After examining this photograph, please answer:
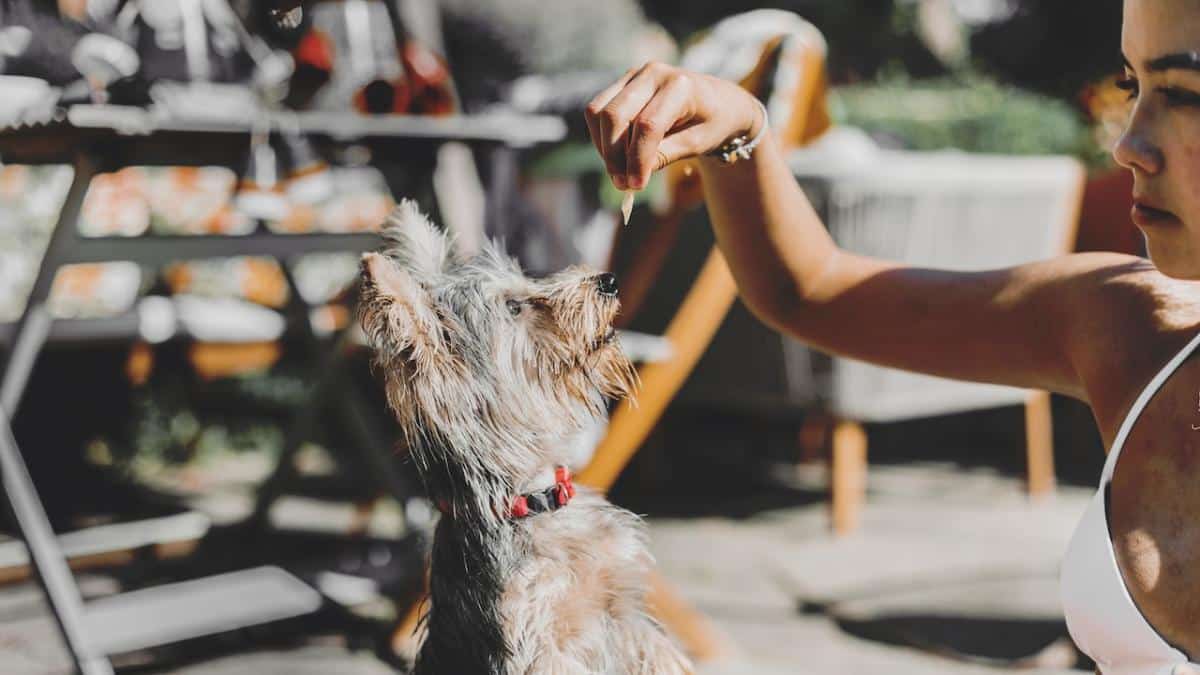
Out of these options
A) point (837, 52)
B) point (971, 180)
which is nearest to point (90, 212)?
point (971, 180)

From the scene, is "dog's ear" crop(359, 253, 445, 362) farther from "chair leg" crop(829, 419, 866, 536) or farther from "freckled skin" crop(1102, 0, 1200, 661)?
"chair leg" crop(829, 419, 866, 536)

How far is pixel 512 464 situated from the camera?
164 centimetres

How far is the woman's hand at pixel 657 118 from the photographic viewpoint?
1.29 metres

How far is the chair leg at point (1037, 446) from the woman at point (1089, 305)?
13.2 ft

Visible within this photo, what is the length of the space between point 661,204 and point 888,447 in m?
3.69

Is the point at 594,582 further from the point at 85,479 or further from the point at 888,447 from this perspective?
the point at 888,447

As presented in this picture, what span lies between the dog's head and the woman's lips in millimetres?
635

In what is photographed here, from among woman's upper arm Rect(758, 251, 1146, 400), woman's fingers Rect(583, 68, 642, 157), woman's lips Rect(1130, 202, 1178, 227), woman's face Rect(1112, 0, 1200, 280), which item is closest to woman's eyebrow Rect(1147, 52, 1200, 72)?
woman's face Rect(1112, 0, 1200, 280)

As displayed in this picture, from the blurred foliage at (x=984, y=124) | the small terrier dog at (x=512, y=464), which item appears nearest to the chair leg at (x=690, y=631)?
the small terrier dog at (x=512, y=464)

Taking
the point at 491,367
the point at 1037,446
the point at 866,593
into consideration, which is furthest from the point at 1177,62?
the point at 1037,446

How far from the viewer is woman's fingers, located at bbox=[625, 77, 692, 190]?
1.27m

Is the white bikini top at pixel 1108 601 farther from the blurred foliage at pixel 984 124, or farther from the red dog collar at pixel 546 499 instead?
the blurred foliage at pixel 984 124

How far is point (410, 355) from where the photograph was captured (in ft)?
5.10

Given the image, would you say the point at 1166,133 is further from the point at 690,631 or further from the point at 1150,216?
the point at 690,631
